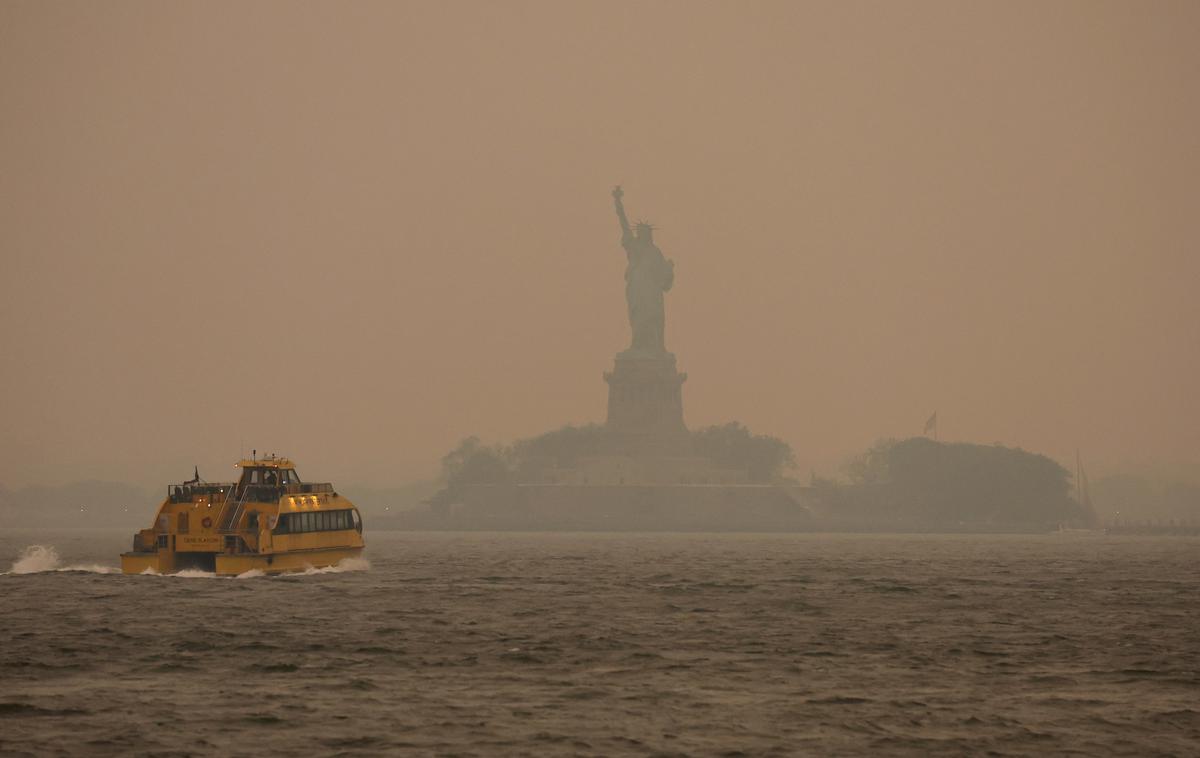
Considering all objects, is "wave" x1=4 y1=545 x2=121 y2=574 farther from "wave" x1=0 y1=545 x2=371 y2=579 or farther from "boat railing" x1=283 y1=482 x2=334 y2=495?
"boat railing" x1=283 y1=482 x2=334 y2=495

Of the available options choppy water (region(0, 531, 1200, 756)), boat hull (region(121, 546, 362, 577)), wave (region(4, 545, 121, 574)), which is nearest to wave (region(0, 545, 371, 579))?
wave (region(4, 545, 121, 574))

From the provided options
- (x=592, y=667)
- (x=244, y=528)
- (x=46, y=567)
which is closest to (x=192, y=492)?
(x=244, y=528)

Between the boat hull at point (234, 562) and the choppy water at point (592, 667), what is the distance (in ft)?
3.22

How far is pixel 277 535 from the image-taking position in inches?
3324

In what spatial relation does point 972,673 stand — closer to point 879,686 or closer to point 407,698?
point 879,686

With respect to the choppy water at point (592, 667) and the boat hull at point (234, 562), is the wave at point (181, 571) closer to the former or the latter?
the boat hull at point (234, 562)

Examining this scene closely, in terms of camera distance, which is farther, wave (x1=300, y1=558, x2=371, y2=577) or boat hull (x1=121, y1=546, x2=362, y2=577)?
A: wave (x1=300, y1=558, x2=371, y2=577)

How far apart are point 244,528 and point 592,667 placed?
40748 mm

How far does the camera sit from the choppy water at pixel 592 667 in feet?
120

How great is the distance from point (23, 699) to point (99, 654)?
9.46m

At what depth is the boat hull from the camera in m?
83.7

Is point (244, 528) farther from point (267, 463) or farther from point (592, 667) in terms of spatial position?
point (592, 667)

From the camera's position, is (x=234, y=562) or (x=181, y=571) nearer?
(x=234, y=562)

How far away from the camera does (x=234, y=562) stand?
274 feet
